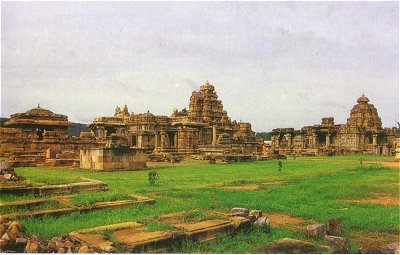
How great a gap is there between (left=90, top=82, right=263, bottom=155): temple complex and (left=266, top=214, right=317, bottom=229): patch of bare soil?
86.8 feet

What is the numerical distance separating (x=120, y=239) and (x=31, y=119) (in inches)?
1310

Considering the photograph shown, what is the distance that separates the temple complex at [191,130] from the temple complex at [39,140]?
13.4 feet

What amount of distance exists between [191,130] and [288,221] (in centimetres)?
3407

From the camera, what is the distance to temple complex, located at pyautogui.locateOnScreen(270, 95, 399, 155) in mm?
52456

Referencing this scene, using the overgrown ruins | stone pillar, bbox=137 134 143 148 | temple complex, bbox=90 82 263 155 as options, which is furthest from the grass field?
stone pillar, bbox=137 134 143 148

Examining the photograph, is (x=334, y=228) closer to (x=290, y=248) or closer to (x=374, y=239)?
(x=374, y=239)

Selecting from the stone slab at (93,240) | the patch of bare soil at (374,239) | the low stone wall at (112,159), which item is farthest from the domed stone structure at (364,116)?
the stone slab at (93,240)

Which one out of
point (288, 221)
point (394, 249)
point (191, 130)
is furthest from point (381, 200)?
point (191, 130)

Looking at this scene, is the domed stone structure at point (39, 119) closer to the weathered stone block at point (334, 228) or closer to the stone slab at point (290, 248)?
the weathered stone block at point (334, 228)

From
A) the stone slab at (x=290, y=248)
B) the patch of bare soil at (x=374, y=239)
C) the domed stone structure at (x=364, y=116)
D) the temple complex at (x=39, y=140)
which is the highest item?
the domed stone structure at (x=364, y=116)

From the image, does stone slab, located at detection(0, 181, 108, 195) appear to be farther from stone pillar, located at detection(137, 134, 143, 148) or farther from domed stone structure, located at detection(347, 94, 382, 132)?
domed stone structure, located at detection(347, 94, 382, 132)

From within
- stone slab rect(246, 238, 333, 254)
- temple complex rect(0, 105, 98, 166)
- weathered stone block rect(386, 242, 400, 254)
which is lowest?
stone slab rect(246, 238, 333, 254)

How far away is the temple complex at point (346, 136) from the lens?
5246cm

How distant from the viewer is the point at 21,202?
802cm
